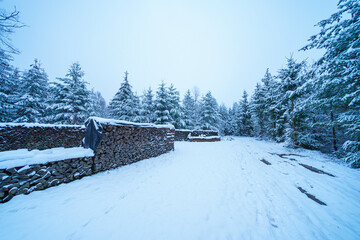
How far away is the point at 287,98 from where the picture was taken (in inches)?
437

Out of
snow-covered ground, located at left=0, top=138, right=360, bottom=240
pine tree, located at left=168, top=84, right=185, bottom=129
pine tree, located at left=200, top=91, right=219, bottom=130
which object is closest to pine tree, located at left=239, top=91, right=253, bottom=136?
pine tree, located at left=200, top=91, right=219, bottom=130

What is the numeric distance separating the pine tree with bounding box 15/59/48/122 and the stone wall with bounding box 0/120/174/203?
839 cm

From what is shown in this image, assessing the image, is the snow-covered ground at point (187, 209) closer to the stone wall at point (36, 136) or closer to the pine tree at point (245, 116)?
the stone wall at point (36, 136)

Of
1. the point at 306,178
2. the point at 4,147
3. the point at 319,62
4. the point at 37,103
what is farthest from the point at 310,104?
the point at 37,103

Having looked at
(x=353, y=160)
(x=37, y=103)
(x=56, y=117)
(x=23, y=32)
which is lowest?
(x=353, y=160)

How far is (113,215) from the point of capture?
7.97ft

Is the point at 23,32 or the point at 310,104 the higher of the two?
the point at 23,32

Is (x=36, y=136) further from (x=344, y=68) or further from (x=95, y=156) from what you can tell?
(x=344, y=68)

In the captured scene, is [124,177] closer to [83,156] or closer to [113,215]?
[83,156]

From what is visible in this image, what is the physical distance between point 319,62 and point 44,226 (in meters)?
12.1

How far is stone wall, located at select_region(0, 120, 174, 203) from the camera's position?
2711 millimetres

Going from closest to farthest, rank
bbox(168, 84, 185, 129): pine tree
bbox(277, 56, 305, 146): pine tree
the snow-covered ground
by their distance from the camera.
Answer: the snow-covered ground → bbox(277, 56, 305, 146): pine tree → bbox(168, 84, 185, 129): pine tree

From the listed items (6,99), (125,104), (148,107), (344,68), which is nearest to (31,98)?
(6,99)

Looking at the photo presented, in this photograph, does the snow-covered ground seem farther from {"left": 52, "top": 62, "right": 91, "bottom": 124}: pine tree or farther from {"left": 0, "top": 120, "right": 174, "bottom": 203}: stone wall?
{"left": 52, "top": 62, "right": 91, "bottom": 124}: pine tree
